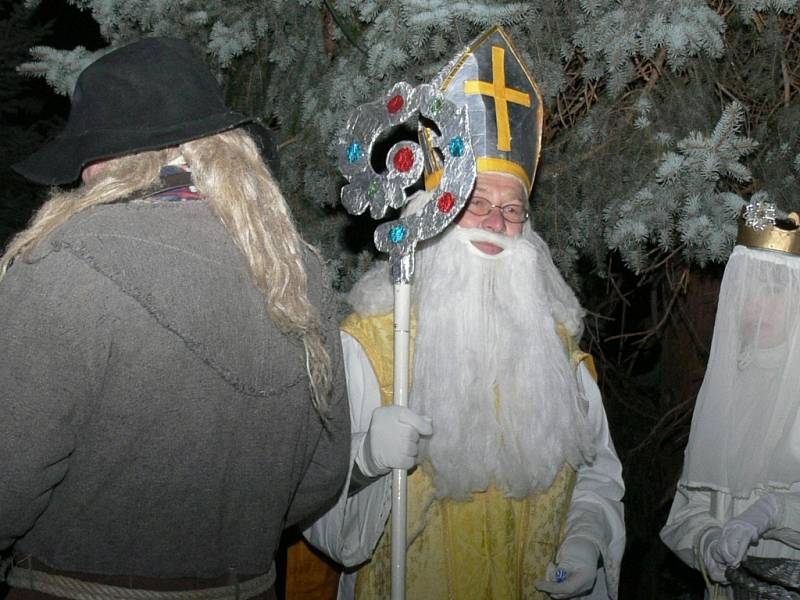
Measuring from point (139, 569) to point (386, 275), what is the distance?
153cm

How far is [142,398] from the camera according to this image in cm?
188

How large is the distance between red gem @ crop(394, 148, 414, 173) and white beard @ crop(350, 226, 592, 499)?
41cm

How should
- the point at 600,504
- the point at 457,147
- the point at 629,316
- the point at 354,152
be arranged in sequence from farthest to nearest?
the point at 629,316 → the point at 600,504 → the point at 354,152 → the point at 457,147

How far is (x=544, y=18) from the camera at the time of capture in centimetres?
407

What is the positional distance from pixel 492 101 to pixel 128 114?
4.92 feet

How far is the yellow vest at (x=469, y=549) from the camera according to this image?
9.93 feet

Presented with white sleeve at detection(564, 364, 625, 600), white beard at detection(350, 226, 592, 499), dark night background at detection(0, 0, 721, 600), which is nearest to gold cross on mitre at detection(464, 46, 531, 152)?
white beard at detection(350, 226, 592, 499)

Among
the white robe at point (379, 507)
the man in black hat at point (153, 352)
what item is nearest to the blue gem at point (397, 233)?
the white robe at point (379, 507)

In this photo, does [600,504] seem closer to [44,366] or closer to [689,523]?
[689,523]

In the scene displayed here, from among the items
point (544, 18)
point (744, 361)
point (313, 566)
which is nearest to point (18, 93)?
point (544, 18)

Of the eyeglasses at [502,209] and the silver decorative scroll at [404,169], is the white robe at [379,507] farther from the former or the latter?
the eyeglasses at [502,209]

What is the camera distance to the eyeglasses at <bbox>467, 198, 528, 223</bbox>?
126 inches

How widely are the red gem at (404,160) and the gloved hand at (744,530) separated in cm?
151

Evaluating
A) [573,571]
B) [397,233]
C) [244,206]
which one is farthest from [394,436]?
[244,206]
